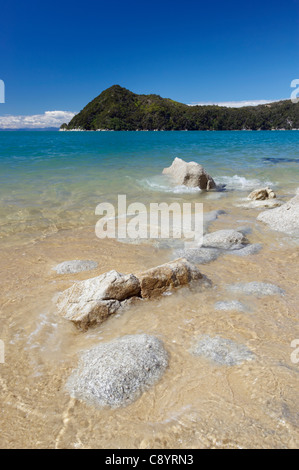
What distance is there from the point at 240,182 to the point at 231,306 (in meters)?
12.6

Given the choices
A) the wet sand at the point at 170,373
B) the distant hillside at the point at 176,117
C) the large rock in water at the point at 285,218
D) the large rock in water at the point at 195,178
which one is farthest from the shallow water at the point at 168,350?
the distant hillside at the point at 176,117

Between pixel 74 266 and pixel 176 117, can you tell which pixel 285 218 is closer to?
pixel 74 266

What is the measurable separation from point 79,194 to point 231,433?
11669 mm

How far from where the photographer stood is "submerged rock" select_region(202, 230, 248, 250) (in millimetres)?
6562

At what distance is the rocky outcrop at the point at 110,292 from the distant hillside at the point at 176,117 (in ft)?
515

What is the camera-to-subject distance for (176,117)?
504 feet

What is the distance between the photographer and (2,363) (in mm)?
3328

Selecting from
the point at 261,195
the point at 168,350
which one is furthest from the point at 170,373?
the point at 261,195

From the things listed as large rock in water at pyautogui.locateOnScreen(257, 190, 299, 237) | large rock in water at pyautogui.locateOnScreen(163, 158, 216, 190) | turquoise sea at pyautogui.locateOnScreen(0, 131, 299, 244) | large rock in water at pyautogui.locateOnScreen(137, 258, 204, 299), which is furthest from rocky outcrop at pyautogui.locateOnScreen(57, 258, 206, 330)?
large rock in water at pyautogui.locateOnScreen(163, 158, 216, 190)

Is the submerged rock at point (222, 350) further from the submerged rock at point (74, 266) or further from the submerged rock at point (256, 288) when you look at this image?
the submerged rock at point (74, 266)

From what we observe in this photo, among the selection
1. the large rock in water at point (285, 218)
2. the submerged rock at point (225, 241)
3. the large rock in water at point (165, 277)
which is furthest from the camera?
the large rock in water at point (285, 218)

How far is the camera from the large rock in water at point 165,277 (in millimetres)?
4469

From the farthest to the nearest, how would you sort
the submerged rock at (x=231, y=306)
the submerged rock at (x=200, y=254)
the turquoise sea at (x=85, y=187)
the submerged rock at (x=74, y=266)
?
the turquoise sea at (x=85, y=187), the submerged rock at (x=200, y=254), the submerged rock at (x=74, y=266), the submerged rock at (x=231, y=306)

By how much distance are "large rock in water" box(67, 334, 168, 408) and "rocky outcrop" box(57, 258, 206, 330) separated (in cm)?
65
